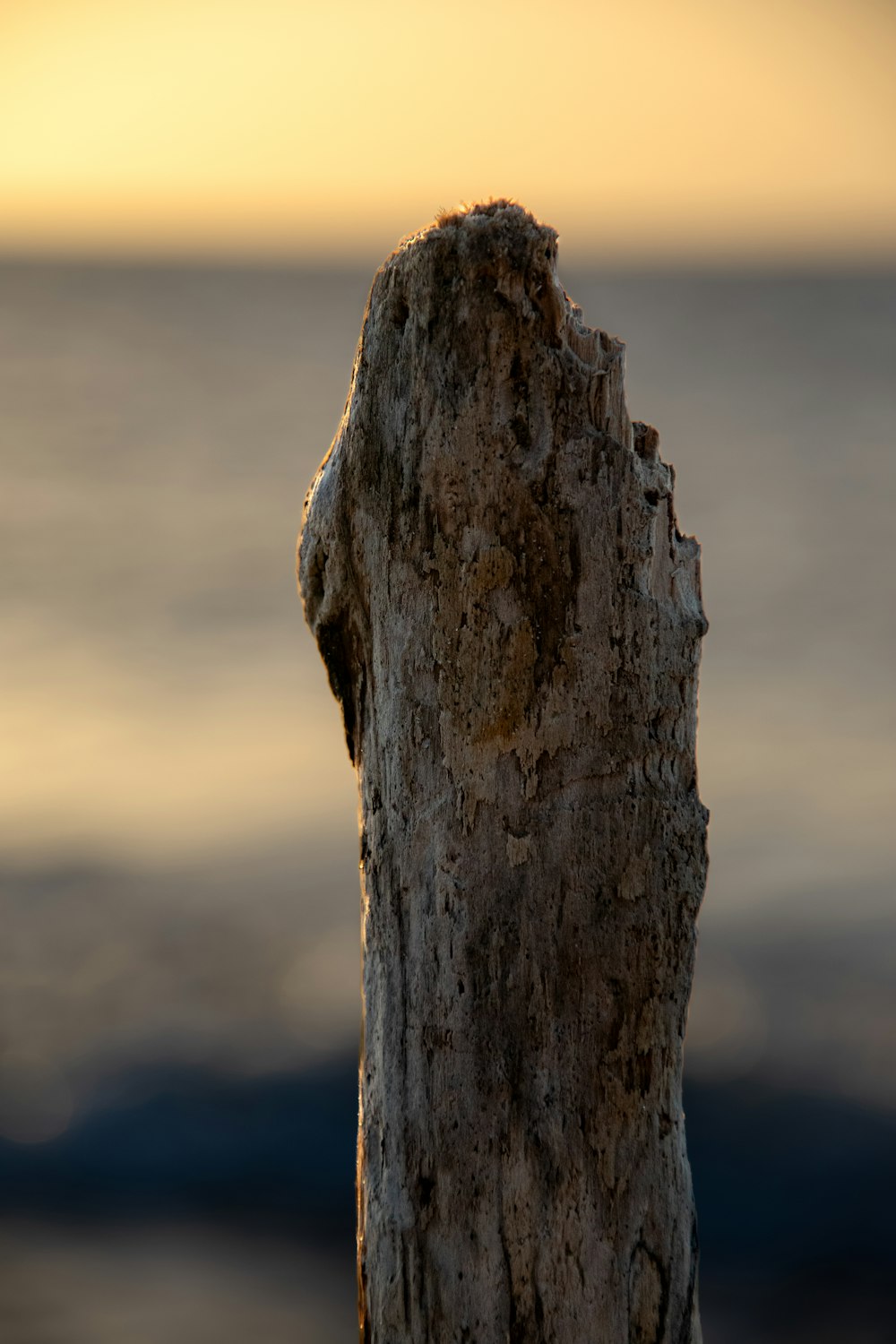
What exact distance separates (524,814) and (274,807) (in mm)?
5395

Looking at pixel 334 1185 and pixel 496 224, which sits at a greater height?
pixel 496 224

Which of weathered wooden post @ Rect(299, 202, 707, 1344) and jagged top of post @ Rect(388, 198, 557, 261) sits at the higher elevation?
jagged top of post @ Rect(388, 198, 557, 261)

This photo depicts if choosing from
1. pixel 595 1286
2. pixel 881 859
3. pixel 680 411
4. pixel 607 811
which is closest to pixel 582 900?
pixel 607 811

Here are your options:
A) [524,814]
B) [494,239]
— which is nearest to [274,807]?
[524,814]

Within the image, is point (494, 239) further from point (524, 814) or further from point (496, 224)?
point (524, 814)

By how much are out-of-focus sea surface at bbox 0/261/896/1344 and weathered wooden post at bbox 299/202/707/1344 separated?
11.7 ft

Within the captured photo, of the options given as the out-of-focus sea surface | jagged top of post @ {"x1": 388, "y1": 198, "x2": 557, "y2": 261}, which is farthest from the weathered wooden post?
the out-of-focus sea surface

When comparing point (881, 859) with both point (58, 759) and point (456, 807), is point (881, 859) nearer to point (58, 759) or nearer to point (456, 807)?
point (58, 759)

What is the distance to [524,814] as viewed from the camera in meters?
1.47

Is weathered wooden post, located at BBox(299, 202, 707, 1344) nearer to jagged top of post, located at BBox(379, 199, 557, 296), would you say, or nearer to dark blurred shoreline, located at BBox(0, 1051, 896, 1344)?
jagged top of post, located at BBox(379, 199, 557, 296)

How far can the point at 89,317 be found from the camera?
33.8 ft

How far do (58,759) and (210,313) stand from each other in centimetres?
490

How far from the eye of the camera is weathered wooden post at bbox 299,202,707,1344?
1.45 metres

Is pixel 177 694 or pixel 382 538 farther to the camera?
pixel 177 694
